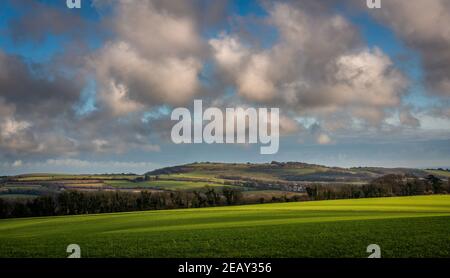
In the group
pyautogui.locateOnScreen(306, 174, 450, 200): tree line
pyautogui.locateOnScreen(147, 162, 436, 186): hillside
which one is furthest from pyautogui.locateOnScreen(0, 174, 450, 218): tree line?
pyautogui.locateOnScreen(147, 162, 436, 186): hillside

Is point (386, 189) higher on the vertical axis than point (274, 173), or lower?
lower

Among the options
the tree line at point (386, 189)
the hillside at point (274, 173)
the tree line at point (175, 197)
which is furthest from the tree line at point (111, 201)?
the hillside at point (274, 173)

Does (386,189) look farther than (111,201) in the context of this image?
Yes

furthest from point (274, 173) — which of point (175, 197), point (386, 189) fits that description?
point (175, 197)

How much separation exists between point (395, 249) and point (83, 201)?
57.7 m

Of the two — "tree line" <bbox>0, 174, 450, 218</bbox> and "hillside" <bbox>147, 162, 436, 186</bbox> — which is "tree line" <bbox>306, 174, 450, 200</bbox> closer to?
"tree line" <bbox>0, 174, 450, 218</bbox>

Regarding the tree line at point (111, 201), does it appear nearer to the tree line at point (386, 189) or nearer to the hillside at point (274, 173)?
the tree line at point (386, 189)

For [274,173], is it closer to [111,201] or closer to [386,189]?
[386,189]

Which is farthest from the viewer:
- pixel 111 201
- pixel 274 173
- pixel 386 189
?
pixel 274 173

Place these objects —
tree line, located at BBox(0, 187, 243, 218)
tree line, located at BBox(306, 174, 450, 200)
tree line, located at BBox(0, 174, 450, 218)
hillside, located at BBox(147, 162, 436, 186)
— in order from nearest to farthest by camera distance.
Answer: tree line, located at BBox(0, 187, 243, 218) < tree line, located at BBox(0, 174, 450, 218) < tree line, located at BBox(306, 174, 450, 200) < hillside, located at BBox(147, 162, 436, 186)

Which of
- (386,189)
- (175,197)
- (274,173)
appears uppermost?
(274,173)
